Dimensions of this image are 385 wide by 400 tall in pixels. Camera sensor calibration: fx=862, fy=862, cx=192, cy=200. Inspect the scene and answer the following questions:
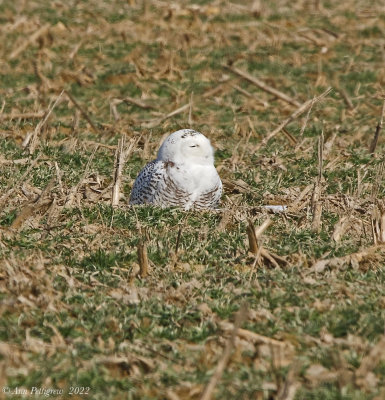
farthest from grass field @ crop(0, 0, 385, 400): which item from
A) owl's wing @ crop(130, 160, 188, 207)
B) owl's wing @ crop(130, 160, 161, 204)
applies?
owl's wing @ crop(130, 160, 161, 204)

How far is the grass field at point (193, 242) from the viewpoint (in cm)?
503

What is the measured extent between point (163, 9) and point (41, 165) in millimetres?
7983

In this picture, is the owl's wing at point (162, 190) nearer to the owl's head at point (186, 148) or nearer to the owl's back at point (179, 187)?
the owl's back at point (179, 187)

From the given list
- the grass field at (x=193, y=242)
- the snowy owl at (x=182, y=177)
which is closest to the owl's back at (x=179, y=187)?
the snowy owl at (x=182, y=177)

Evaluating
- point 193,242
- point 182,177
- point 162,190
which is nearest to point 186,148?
point 182,177

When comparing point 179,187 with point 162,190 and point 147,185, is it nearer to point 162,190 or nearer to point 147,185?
point 162,190

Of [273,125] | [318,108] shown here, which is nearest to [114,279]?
[273,125]

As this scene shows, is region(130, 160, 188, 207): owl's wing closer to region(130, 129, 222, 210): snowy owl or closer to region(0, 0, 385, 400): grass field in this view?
region(130, 129, 222, 210): snowy owl

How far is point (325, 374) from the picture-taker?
501 cm

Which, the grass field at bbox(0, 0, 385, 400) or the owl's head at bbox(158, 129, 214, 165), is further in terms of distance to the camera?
the owl's head at bbox(158, 129, 214, 165)

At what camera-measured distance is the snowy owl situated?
7805 mm

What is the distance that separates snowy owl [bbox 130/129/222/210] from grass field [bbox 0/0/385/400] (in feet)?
0.91

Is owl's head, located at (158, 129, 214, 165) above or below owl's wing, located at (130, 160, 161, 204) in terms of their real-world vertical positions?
above

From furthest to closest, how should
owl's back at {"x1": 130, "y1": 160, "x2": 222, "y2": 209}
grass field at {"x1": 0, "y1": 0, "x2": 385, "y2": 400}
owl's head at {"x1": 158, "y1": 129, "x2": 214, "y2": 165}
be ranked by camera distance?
owl's head at {"x1": 158, "y1": 129, "x2": 214, "y2": 165}, owl's back at {"x1": 130, "y1": 160, "x2": 222, "y2": 209}, grass field at {"x1": 0, "y1": 0, "x2": 385, "y2": 400}
